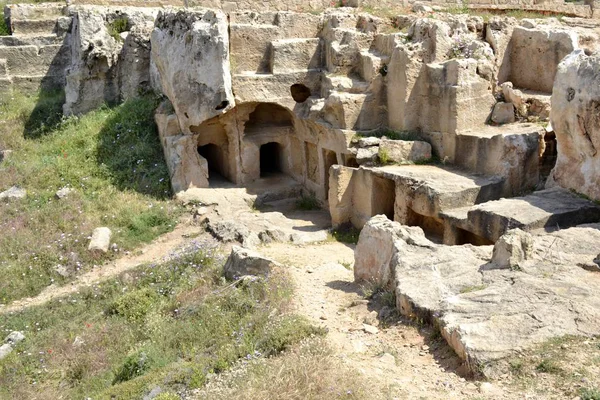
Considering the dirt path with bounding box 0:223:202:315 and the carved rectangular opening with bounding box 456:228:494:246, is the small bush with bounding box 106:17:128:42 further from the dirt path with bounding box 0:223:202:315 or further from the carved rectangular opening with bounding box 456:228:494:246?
the carved rectangular opening with bounding box 456:228:494:246

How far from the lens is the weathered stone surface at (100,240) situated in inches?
436

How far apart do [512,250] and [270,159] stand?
9.77 metres

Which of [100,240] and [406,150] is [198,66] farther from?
[406,150]

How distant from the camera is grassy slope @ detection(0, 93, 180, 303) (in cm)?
1085

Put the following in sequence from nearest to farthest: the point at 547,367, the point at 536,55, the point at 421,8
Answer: the point at 547,367, the point at 536,55, the point at 421,8

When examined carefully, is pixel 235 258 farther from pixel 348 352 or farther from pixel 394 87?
pixel 394 87

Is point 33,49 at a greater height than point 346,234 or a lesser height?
greater

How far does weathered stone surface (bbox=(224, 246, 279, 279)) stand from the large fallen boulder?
1.32 metres

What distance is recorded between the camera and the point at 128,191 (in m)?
12.9

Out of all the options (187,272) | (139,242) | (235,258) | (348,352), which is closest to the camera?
(348,352)

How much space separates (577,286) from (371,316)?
7.03 feet

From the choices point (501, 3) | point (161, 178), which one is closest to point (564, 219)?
point (161, 178)

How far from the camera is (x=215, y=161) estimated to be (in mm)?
15367

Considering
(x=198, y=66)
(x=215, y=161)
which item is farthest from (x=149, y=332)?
(x=215, y=161)
